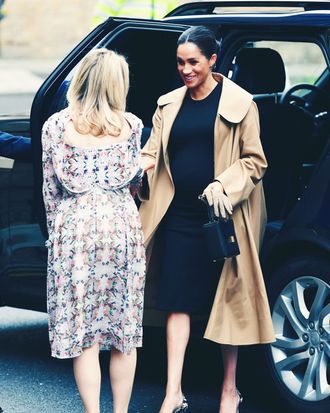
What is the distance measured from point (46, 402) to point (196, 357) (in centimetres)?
119

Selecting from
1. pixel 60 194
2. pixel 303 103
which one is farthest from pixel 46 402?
pixel 303 103

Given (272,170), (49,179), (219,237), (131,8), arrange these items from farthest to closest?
1. (131,8)
2. (272,170)
3. (219,237)
4. (49,179)

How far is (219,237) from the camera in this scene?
17.4 ft

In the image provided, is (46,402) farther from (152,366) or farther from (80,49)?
(80,49)

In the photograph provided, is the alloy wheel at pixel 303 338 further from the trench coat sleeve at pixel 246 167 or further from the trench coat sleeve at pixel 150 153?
the trench coat sleeve at pixel 150 153

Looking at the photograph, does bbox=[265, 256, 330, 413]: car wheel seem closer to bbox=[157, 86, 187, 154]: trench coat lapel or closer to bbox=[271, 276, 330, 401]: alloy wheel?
bbox=[271, 276, 330, 401]: alloy wheel

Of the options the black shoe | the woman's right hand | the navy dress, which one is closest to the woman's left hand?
the navy dress

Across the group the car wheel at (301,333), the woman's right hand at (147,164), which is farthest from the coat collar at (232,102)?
the car wheel at (301,333)

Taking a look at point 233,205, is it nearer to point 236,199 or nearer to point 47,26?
point 236,199

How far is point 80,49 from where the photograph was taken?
19.8ft

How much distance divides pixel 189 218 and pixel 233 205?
0.26 meters

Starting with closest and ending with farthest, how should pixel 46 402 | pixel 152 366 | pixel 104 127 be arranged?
1. pixel 104 127
2. pixel 46 402
3. pixel 152 366

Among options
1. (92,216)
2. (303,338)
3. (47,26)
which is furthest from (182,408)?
(47,26)

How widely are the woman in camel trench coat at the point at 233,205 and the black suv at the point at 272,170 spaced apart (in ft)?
0.50
